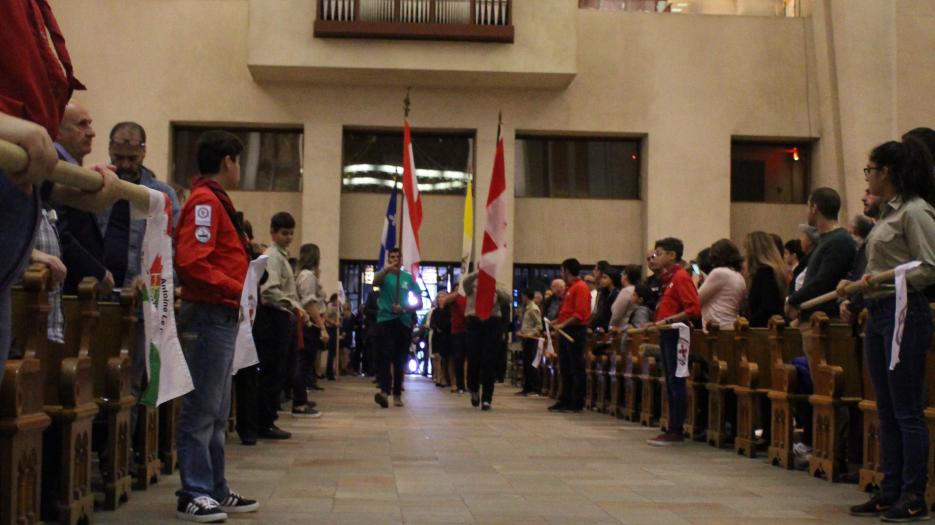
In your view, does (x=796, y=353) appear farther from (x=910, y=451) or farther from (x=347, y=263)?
(x=347, y=263)

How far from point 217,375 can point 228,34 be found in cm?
2063

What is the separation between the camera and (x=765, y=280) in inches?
397

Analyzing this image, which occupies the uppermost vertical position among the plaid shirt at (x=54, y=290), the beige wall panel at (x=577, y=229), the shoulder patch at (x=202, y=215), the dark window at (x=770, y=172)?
the dark window at (x=770, y=172)

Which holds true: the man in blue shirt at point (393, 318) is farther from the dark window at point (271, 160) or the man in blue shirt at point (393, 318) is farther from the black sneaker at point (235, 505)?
the dark window at point (271, 160)

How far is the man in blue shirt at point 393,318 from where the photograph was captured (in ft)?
47.1

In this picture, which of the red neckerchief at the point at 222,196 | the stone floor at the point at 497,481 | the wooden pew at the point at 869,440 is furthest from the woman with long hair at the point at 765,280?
the red neckerchief at the point at 222,196

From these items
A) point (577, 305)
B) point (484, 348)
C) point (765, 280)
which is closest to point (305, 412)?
point (484, 348)

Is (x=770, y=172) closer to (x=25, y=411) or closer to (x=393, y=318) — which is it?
(x=393, y=318)

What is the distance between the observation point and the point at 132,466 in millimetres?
7059

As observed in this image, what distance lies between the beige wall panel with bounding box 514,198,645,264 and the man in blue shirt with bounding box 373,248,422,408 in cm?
1144

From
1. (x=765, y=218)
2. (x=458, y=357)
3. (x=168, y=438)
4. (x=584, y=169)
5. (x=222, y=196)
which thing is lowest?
(x=168, y=438)

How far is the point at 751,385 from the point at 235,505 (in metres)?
4.86

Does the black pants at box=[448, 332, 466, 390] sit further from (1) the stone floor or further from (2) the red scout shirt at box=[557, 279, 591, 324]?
(1) the stone floor

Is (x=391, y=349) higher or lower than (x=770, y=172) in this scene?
lower
